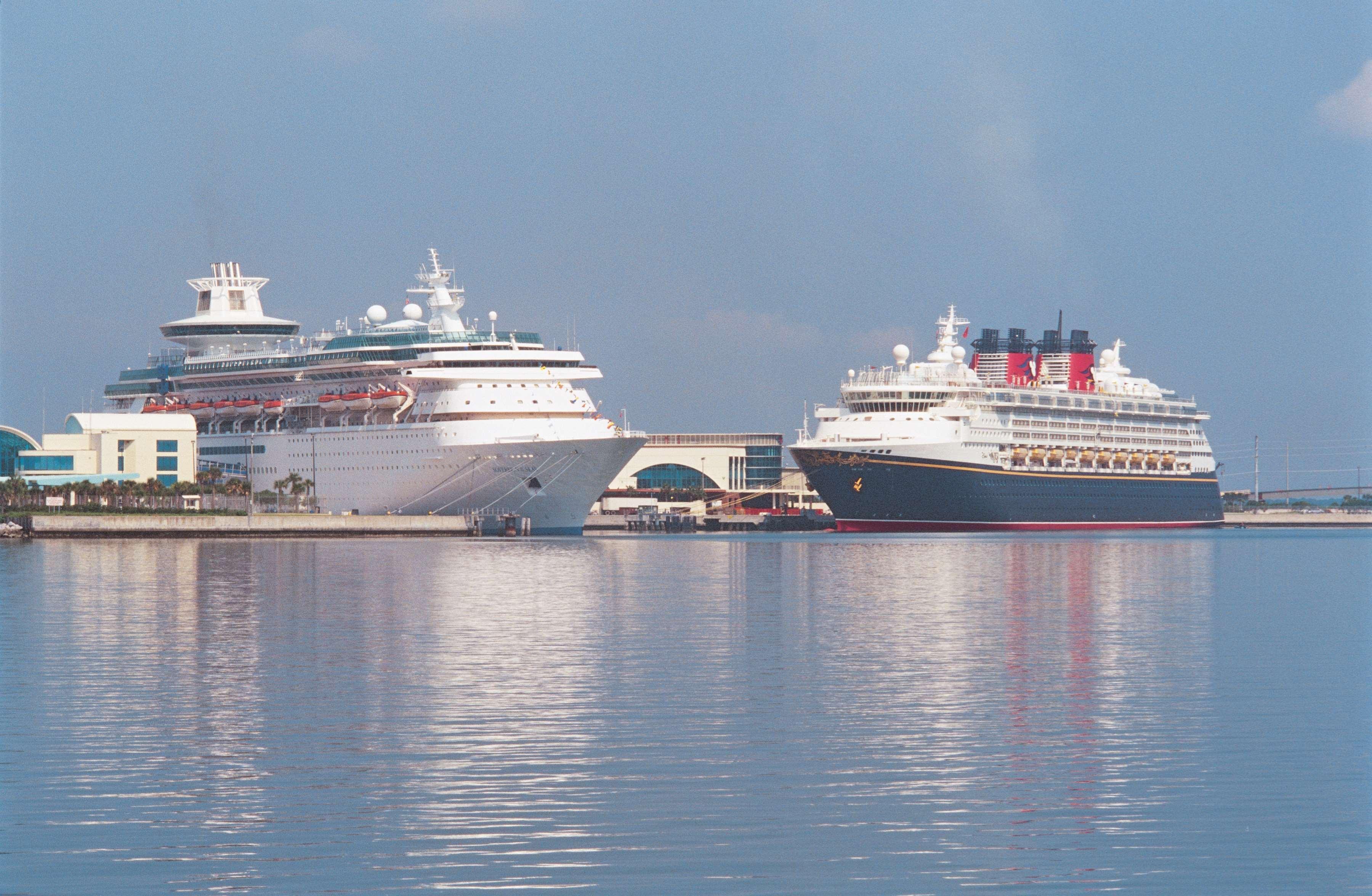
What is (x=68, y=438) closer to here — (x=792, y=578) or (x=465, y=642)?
(x=792, y=578)

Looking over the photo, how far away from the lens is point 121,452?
81.9 metres

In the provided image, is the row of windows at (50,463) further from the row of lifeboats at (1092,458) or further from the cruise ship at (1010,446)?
the row of lifeboats at (1092,458)

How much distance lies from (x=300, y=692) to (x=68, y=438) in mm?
67051

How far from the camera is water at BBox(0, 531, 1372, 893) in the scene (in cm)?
1215

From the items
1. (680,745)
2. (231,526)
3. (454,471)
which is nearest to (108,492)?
(231,526)

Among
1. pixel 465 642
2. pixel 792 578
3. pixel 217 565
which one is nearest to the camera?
pixel 465 642

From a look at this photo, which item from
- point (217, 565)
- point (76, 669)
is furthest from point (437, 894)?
point (217, 565)

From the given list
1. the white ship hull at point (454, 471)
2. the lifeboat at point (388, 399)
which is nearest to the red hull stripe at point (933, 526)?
the white ship hull at point (454, 471)

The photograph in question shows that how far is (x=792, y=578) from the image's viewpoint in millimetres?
44219

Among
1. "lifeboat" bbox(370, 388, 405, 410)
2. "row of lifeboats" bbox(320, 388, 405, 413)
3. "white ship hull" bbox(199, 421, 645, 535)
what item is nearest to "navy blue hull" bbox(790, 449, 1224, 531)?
"white ship hull" bbox(199, 421, 645, 535)

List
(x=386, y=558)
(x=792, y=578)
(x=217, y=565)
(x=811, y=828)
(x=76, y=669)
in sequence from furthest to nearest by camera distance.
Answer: (x=386, y=558)
(x=217, y=565)
(x=792, y=578)
(x=76, y=669)
(x=811, y=828)

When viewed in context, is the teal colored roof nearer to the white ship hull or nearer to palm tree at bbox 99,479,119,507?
palm tree at bbox 99,479,119,507

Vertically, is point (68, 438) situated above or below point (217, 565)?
above

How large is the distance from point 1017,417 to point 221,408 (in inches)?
1637
